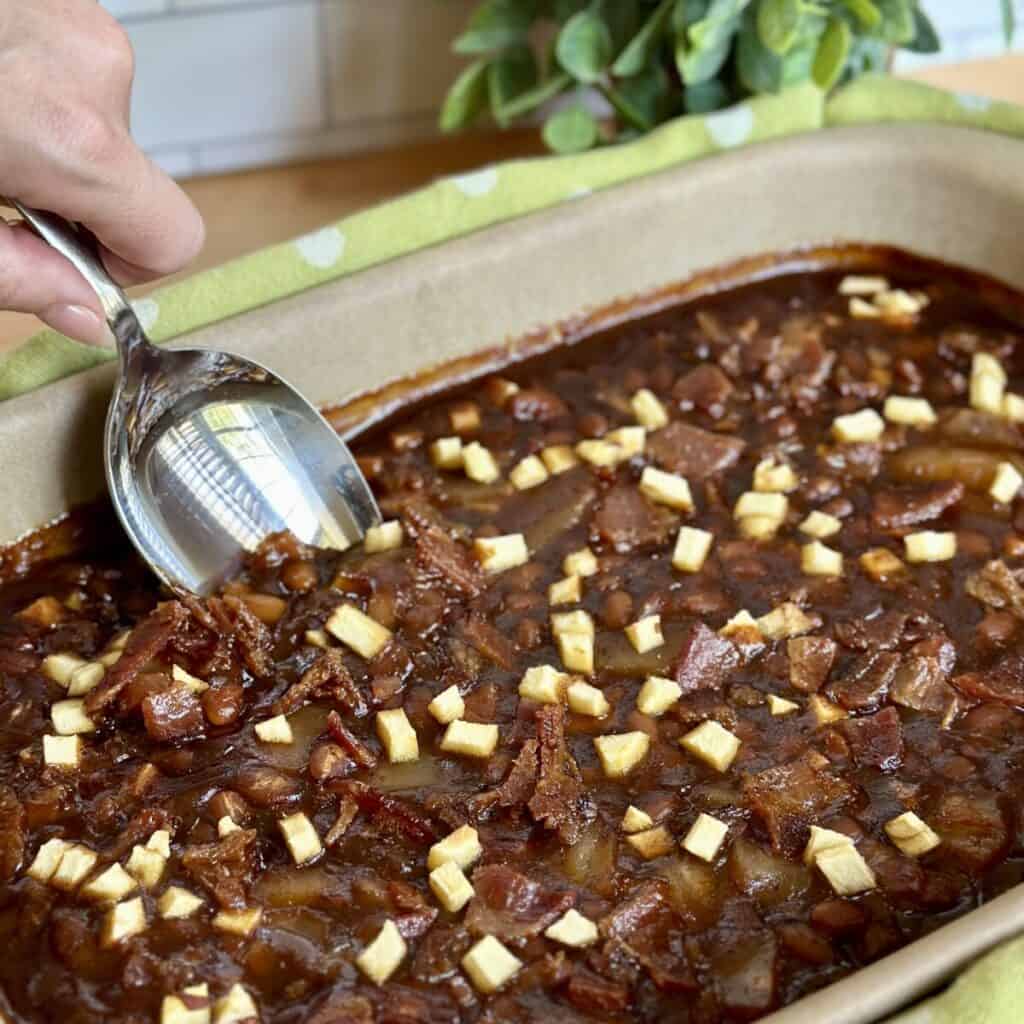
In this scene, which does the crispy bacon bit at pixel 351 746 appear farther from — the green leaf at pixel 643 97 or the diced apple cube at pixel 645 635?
the green leaf at pixel 643 97

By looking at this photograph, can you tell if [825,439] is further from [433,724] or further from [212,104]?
[212,104]

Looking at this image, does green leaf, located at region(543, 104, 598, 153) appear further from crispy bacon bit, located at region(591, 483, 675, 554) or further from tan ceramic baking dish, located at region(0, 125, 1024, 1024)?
crispy bacon bit, located at region(591, 483, 675, 554)

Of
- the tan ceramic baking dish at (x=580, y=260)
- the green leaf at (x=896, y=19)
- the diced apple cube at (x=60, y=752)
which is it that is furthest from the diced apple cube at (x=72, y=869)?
the green leaf at (x=896, y=19)

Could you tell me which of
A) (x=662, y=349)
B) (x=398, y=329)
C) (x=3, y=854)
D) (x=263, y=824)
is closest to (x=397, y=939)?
(x=263, y=824)

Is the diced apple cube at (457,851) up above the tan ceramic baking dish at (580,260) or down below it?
below

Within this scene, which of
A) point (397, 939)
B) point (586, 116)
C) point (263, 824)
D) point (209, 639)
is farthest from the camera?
point (586, 116)

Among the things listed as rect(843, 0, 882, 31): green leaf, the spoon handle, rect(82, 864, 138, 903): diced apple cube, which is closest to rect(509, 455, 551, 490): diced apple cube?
the spoon handle
